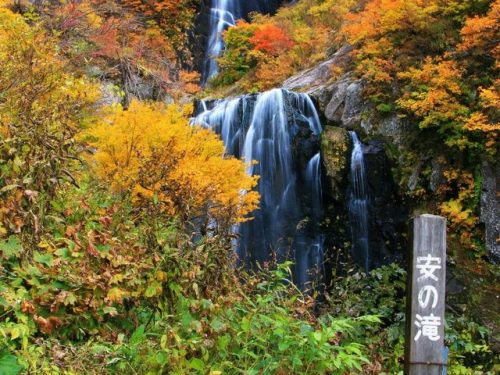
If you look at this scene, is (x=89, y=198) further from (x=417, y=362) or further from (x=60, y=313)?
(x=417, y=362)

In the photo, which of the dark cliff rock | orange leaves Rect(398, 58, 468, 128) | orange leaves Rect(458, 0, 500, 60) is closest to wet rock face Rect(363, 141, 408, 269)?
the dark cliff rock

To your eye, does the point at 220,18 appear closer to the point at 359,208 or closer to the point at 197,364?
the point at 359,208

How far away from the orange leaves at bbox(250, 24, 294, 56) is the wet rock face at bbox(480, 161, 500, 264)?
1150 centimetres

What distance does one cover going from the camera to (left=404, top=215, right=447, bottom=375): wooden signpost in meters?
2.49

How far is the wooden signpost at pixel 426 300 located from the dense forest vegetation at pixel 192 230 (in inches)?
9.3

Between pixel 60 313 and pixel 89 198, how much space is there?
1.52m

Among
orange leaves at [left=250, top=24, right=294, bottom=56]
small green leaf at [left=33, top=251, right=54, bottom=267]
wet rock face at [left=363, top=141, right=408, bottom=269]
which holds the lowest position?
wet rock face at [left=363, top=141, right=408, bottom=269]

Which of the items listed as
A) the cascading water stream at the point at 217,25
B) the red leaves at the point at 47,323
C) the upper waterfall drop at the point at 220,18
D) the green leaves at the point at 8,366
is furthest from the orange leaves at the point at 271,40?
→ the green leaves at the point at 8,366

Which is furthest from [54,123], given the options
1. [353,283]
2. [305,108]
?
[305,108]

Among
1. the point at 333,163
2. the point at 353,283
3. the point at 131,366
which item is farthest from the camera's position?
the point at 333,163

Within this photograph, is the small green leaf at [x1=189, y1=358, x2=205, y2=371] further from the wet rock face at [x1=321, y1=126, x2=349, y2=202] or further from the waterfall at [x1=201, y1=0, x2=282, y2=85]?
the waterfall at [x1=201, y1=0, x2=282, y2=85]

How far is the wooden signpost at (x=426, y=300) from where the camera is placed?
2.49 meters

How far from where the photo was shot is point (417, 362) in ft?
8.14

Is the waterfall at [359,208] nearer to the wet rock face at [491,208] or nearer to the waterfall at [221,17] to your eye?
the wet rock face at [491,208]
